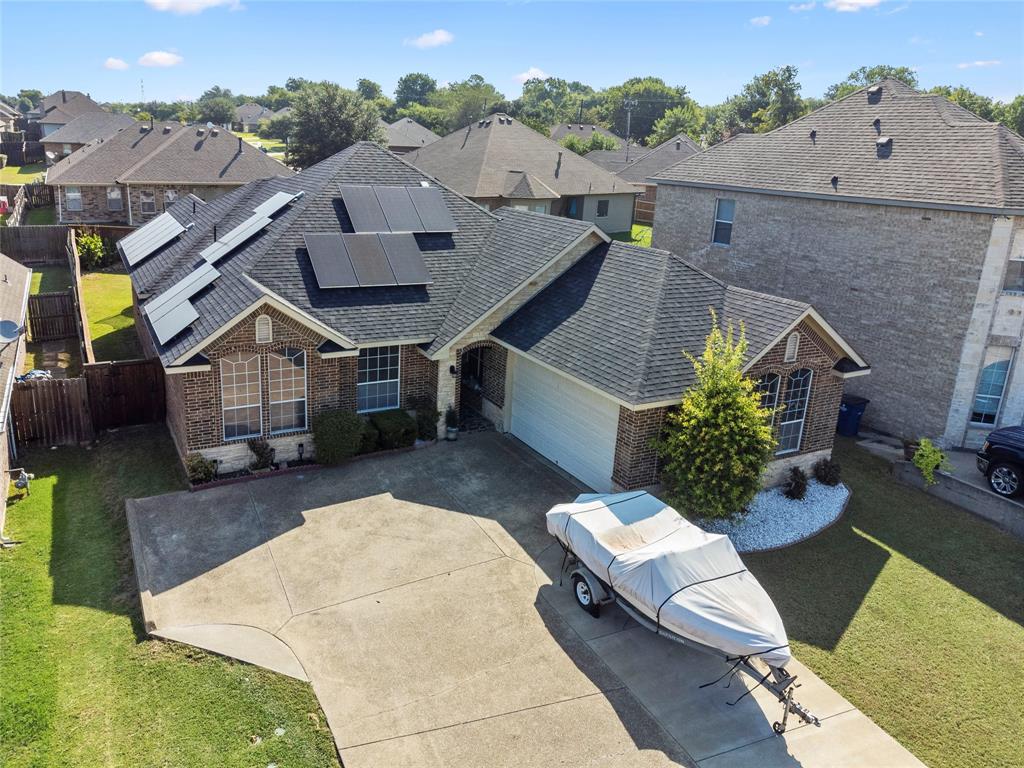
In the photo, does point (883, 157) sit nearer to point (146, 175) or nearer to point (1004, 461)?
point (1004, 461)

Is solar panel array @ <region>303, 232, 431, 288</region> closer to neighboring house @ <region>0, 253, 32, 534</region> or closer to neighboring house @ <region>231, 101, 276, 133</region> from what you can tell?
neighboring house @ <region>0, 253, 32, 534</region>

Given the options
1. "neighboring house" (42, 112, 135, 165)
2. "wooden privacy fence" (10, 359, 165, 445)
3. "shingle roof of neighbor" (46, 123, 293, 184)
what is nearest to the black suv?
"wooden privacy fence" (10, 359, 165, 445)

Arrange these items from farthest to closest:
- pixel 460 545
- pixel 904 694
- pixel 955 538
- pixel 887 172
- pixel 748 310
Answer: pixel 887 172 → pixel 748 310 → pixel 955 538 → pixel 460 545 → pixel 904 694

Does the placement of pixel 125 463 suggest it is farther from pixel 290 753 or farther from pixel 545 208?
pixel 545 208

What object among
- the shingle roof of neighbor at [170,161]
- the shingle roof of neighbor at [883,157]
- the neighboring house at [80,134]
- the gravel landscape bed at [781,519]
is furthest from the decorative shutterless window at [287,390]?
the neighboring house at [80,134]

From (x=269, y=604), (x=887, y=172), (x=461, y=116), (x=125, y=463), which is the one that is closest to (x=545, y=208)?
(x=887, y=172)

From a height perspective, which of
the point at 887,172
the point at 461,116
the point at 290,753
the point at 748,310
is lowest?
the point at 290,753
